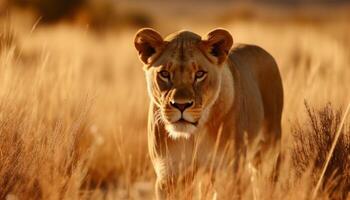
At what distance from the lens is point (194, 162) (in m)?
5.23

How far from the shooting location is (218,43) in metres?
5.43

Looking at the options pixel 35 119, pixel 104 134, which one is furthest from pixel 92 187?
pixel 35 119

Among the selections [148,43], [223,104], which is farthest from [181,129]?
[148,43]

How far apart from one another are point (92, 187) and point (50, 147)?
2.21 metres

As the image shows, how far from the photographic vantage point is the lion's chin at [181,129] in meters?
4.98

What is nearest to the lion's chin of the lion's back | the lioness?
the lioness

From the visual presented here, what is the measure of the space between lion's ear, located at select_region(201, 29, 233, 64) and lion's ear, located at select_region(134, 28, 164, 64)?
260mm

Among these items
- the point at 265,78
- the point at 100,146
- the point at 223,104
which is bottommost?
the point at 100,146

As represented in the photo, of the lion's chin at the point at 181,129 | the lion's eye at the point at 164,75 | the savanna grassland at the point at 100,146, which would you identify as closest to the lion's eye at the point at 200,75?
the lion's eye at the point at 164,75

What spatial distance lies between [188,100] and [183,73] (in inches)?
8.9

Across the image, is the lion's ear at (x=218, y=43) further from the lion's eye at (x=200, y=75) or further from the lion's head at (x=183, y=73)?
the lion's eye at (x=200, y=75)

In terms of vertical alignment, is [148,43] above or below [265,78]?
above

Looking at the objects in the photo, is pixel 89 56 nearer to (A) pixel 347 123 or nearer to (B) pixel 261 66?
(B) pixel 261 66

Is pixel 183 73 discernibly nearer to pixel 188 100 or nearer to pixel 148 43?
pixel 188 100
